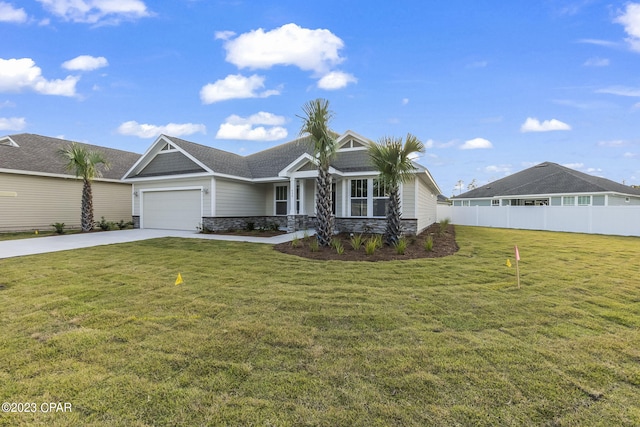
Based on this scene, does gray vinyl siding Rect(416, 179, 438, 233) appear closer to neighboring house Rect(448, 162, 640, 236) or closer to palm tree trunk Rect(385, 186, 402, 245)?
palm tree trunk Rect(385, 186, 402, 245)

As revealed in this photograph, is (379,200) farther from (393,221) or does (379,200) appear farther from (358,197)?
(393,221)

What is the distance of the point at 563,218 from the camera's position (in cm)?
1870

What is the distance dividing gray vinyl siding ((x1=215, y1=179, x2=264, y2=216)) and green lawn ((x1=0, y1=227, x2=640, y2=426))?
29.2 feet

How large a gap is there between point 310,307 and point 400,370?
6.41ft

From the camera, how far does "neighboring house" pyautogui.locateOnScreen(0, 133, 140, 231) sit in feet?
47.2

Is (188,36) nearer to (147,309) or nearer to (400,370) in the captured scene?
(147,309)

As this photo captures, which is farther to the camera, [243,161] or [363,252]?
[243,161]

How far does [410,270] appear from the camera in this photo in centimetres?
702

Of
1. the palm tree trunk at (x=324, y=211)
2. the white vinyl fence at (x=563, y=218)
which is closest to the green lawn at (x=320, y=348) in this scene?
the palm tree trunk at (x=324, y=211)

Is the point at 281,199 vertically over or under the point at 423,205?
over

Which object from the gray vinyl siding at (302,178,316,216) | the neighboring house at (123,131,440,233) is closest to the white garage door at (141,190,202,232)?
the neighboring house at (123,131,440,233)

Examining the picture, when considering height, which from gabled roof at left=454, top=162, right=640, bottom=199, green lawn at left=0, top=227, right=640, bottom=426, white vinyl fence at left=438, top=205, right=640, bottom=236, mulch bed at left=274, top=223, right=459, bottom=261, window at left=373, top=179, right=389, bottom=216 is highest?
gabled roof at left=454, top=162, right=640, bottom=199

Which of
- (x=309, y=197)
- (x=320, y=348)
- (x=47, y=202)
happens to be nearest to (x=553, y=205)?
(x=309, y=197)

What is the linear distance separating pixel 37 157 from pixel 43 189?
7.28 ft
